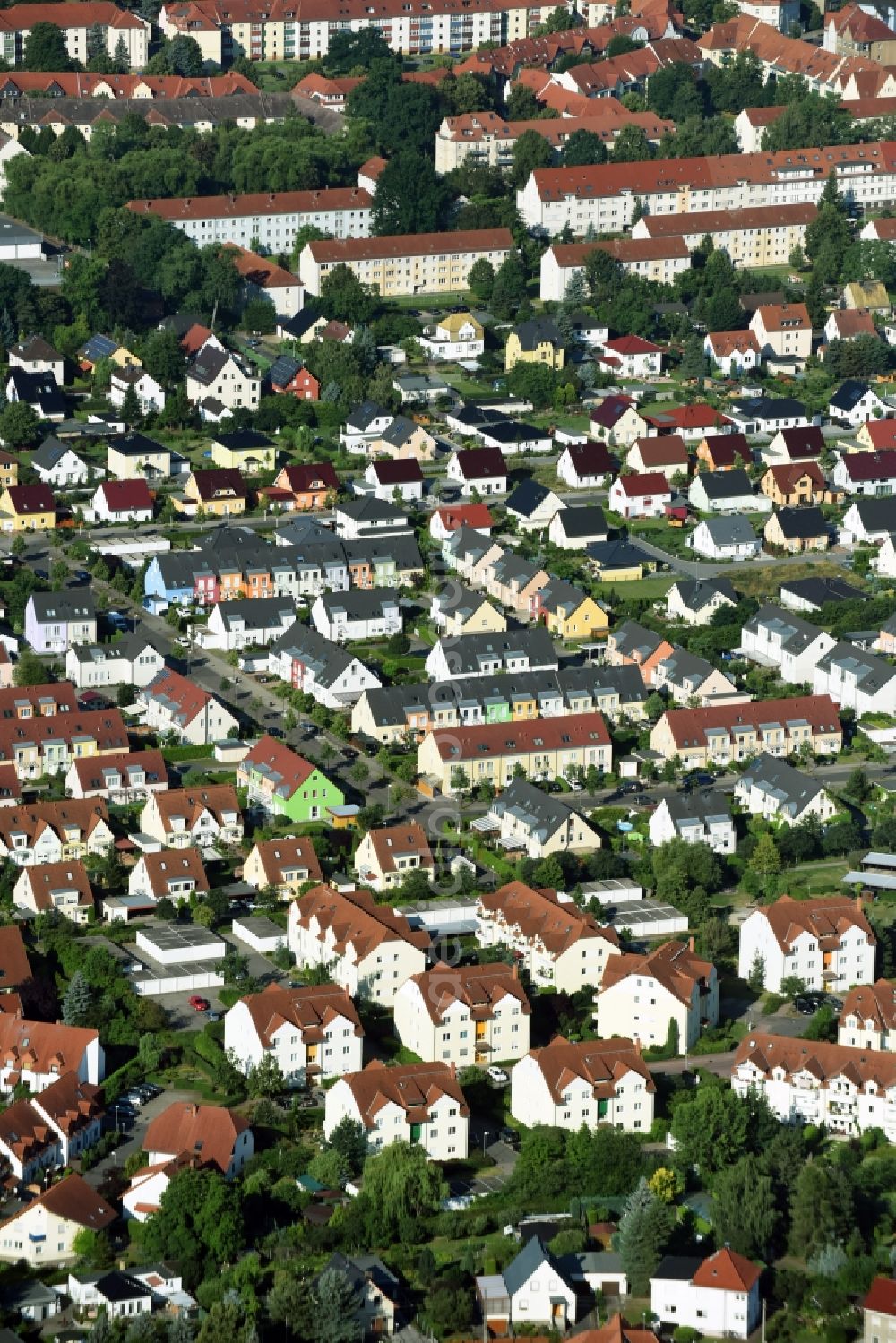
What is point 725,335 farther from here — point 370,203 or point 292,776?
point 292,776

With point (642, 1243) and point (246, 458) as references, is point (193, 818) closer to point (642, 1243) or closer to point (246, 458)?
point (642, 1243)

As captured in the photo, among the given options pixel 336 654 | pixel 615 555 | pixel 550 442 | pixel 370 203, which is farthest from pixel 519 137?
pixel 336 654

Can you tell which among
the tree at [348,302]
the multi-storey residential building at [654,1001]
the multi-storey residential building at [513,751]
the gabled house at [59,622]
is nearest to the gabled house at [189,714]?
the multi-storey residential building at [513,751]

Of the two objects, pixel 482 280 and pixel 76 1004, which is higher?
pixel 76 1004

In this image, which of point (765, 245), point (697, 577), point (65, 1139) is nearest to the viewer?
point (65, 1139)

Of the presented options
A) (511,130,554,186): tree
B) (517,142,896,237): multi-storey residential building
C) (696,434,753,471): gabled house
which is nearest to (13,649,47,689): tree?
(696,434,753,471): gabled house

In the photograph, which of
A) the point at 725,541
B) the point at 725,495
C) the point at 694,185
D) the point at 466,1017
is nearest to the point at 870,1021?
the point at 466,1017

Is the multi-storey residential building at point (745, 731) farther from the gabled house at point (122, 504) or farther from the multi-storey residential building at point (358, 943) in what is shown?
the gabled house at point (122, 504)
